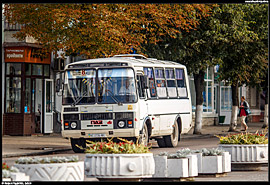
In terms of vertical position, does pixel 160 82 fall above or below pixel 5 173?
above

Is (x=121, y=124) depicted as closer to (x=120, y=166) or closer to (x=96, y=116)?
(x=96, y=116)

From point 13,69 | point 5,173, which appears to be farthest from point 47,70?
point 5,173

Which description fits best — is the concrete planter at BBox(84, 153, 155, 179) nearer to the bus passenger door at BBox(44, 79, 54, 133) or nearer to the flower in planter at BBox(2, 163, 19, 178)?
the flower in planter at BBox(2, 163, 19, 178)

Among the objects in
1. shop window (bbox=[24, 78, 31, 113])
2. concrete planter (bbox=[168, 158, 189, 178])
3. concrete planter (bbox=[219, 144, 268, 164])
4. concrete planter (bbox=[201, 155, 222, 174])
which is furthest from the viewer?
shop window (bbox=[24, 78, 31, 113])

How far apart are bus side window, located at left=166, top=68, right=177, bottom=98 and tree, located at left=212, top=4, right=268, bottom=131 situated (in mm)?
6226

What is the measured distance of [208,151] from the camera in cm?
1452

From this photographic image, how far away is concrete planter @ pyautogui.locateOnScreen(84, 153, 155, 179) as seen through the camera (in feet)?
38.7

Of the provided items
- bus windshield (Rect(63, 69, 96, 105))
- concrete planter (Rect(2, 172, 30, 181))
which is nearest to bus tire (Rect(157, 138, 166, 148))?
bus windshield (Rect(63, 69, 96, 105))

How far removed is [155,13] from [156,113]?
4.57 meters

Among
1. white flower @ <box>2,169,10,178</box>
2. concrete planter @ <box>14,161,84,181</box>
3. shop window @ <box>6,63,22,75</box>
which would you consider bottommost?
concrete planter @ <box>14,161,84,181</box>

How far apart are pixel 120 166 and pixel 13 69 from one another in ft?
68.7

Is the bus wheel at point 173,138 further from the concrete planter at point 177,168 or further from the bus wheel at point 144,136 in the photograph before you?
the concrete planter at point 177,168

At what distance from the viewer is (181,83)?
27016 mm

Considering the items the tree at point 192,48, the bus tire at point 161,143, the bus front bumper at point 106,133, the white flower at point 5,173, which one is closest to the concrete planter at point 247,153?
the bus front bumper at point 106,133
